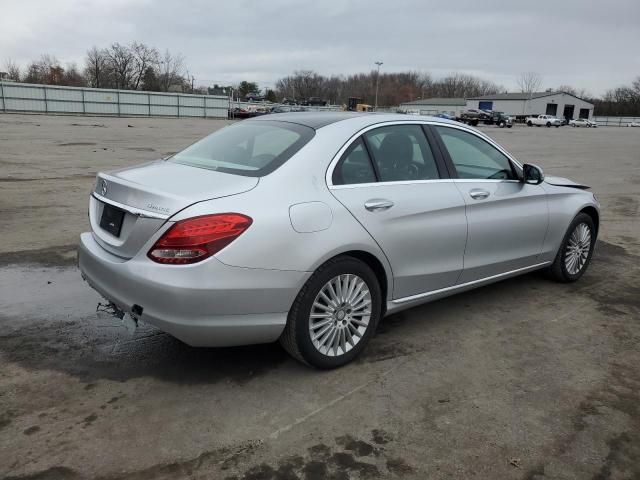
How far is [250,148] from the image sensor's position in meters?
3.83

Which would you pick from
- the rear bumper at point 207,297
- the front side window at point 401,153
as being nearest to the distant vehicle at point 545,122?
the front side window at point 401,153

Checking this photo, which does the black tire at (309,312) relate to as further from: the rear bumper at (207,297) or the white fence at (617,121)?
the white fence at (617,121)

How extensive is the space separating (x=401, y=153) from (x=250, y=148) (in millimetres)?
1109

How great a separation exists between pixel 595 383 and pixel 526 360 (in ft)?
1.51

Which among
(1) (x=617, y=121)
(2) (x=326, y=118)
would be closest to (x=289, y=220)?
(2) (x=326, y=118)

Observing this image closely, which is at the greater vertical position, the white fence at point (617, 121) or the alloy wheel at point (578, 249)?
the white fence at point (617, 121)

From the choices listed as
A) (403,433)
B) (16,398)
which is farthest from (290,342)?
(16,398)

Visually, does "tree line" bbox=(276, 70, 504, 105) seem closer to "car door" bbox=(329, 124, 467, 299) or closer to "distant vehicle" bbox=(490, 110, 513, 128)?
"distant vehicle" bbox=(490, 110, 513, 128)

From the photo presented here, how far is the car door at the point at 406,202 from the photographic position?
361 centimetres

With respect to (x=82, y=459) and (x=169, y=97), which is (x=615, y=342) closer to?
(x=82, y=459)

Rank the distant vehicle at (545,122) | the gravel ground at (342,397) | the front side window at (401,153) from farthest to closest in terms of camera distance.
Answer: the distant vehicle at (545,122)
the front side window at (401,153)
the gravel ground at (342,397)

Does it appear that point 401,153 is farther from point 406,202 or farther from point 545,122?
point 545,122

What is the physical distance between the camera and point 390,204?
372cm

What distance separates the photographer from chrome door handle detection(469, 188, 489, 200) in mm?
4312
